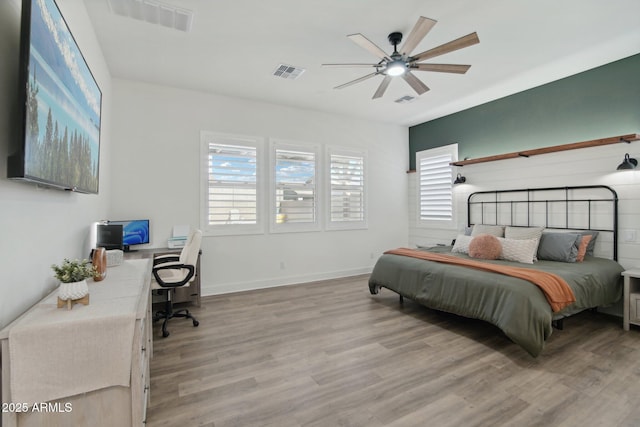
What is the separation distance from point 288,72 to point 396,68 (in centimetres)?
149

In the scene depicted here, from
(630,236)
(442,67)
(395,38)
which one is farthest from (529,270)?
(395,38)

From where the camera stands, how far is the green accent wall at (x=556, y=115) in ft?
11.6

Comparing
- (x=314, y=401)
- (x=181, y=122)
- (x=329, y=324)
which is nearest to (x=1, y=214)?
(x=314, y=401)

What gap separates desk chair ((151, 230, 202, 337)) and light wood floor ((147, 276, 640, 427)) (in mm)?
177

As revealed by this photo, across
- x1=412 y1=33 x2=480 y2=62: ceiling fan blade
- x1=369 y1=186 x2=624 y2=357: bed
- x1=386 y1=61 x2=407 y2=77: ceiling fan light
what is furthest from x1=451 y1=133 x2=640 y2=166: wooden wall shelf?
x1=386 y1=61 x2=407 y2=77: ceiling fan light

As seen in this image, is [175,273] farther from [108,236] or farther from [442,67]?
[442,67]

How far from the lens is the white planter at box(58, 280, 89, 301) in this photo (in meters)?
1.46

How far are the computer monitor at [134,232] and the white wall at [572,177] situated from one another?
15.9ft

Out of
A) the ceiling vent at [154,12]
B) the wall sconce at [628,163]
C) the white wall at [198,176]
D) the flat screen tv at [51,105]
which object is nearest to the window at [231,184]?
the white wall at [198,176]

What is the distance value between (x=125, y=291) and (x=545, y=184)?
Result: 4.97 meters

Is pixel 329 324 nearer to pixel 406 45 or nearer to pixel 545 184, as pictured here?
pixel 406 45

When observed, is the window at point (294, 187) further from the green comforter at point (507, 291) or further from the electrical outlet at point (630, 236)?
the electrical outlet at point (630, 236)

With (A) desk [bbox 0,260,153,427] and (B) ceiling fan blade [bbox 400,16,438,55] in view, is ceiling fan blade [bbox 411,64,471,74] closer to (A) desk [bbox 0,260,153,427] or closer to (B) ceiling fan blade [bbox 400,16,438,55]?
(B) ceiling fan blade [bbox 400,16,438,55]

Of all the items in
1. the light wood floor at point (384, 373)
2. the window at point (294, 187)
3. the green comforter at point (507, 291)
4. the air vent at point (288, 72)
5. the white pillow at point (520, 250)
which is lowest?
the light wood floor at point (384, 373)
